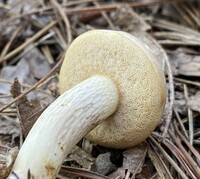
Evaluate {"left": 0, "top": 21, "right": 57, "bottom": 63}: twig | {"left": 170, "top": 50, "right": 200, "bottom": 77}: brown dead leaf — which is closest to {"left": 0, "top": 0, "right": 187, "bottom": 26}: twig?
{"left": 0, "top": 21, "right": 57, "bottom": 63}: twig

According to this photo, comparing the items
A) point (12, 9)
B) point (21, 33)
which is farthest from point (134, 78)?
point (12, 9)

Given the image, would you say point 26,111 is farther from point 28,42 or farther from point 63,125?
point 28,42

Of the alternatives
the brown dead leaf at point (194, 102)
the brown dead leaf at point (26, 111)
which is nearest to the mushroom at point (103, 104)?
the brown dead leaf at point (26, 111)

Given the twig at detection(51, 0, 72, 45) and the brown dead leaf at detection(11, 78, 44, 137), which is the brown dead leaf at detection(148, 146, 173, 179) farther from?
the twig at detection(51, 0, 72, 45)

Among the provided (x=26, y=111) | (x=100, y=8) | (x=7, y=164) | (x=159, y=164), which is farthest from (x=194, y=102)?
(x=100, y=8)

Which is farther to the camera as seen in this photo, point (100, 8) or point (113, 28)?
point (100, 8)

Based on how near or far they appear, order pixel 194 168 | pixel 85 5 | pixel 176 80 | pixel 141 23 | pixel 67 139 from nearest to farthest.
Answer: pixel 67 139 → pixel 194 168 → pixel 176 80 → pixel 141 23 → pixel 85 5

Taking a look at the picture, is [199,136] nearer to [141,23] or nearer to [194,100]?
[194,100]
